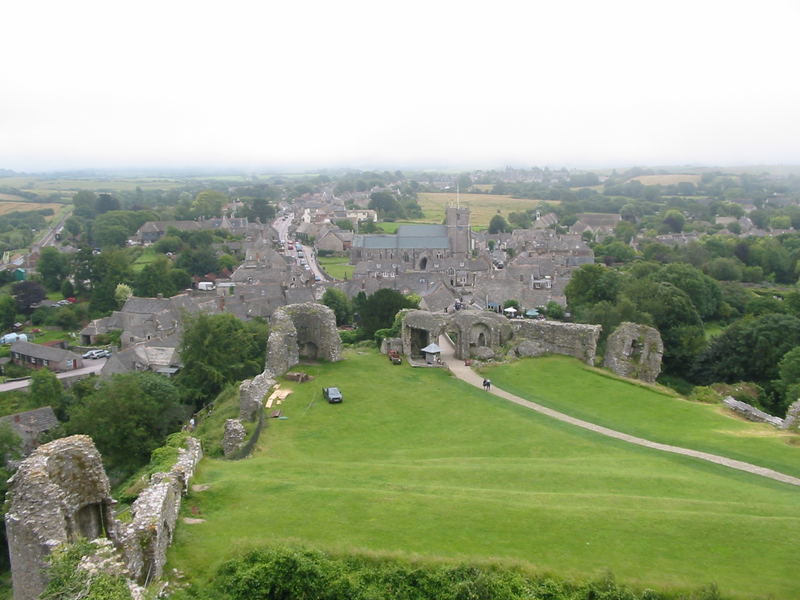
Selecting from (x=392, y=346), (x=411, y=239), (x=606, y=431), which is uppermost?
(x=606, y=431)

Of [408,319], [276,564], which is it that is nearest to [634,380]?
[408,319]

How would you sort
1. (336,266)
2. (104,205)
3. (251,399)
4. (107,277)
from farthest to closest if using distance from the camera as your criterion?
(104,205)
(336,266)
(107,277)
(251,399)

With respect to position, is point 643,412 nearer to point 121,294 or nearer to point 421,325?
point 421,325

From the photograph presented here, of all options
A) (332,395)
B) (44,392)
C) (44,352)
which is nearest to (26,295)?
(44,352)

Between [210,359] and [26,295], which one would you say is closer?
[210,359]

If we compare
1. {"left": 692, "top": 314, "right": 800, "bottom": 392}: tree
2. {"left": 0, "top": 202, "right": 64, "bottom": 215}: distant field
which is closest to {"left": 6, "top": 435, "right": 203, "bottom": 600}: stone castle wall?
{"left": 692, "top": 314, "right": 800, "bottom": 392}: tree

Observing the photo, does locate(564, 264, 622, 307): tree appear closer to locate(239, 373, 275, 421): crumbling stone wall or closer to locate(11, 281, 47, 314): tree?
locate(239, 373, 275, 421): crumbling stone wall

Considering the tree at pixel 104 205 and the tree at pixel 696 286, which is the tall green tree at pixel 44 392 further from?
the tree at pixel 104 205

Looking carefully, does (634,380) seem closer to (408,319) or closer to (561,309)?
(408,319)
